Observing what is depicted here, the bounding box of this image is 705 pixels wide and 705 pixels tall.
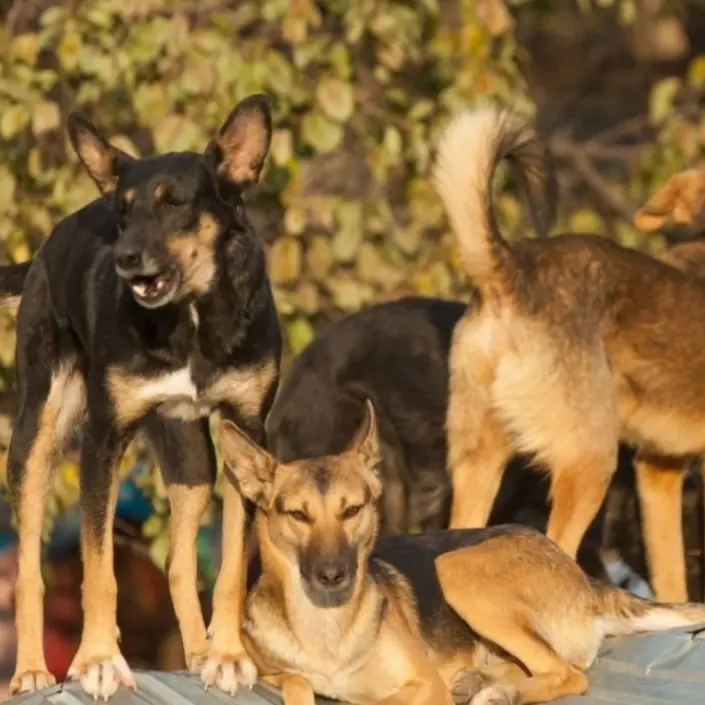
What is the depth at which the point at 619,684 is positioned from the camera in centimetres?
537

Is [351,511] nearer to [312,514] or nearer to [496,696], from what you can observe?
[312,514]

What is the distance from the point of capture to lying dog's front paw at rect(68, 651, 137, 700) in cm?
504

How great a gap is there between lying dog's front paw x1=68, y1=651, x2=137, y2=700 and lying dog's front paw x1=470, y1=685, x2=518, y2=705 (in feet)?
3.08

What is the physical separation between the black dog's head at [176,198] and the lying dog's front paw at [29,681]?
3.75 ft

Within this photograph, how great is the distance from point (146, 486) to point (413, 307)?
4.17 feet

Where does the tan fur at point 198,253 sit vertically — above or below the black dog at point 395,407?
above

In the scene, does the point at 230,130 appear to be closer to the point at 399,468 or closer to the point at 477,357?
the point at 477,357

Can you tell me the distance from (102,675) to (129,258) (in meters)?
1.12

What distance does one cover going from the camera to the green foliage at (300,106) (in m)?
7.39

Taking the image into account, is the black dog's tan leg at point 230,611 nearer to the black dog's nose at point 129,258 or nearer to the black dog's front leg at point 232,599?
the black dog's front leg at point 232,599

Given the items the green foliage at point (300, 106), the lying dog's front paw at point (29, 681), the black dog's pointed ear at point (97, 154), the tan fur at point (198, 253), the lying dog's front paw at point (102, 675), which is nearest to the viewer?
the lying dog's front paw at point (102, 675)

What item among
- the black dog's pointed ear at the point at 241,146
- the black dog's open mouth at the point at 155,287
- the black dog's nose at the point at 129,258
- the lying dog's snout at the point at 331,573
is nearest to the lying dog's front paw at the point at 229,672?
the lying dog's snout at the point at 331,573

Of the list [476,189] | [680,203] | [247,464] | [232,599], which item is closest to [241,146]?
[247,464]

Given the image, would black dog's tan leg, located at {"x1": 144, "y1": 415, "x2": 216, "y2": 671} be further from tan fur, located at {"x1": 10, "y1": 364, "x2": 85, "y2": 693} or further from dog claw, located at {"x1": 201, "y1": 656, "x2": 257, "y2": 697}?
dog claw, located at {"x1": 201, "y1": 656, "x2": 257, "y2": 697}
